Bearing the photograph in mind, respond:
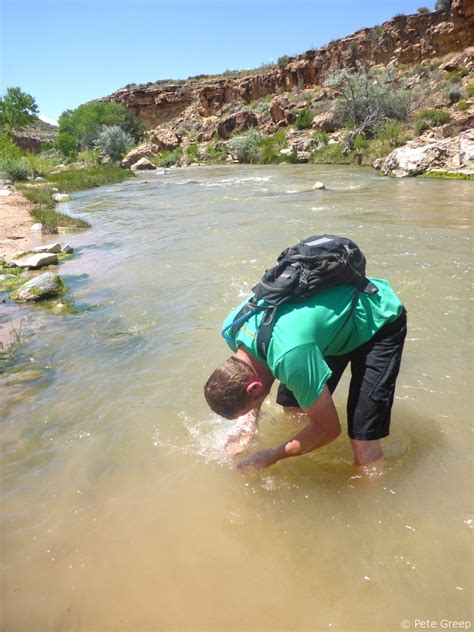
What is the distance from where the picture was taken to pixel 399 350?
2242mm

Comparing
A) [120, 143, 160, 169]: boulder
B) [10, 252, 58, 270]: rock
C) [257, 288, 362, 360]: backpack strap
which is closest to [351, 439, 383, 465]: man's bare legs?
[257, 288, 362, 360]: backpack strap

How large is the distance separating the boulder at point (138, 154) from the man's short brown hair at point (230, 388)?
123ft

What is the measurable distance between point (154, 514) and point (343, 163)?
23.5 meters

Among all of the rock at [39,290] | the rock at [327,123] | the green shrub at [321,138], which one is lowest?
the rock at [39,290]

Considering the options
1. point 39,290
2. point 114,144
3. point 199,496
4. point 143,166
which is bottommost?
point 199,496

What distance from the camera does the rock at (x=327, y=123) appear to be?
30389 millimetres

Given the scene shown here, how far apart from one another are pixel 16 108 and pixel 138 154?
1001 inches

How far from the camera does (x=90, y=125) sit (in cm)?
5150

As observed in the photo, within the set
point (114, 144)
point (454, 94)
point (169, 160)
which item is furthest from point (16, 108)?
point (454, 94)

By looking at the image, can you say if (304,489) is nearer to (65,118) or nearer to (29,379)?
(29,379)

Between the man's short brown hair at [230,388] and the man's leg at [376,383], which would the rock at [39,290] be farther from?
the man's leg at [376,383]

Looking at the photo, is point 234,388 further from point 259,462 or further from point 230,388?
point 259,462

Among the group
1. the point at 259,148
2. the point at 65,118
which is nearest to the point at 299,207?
the point at 259,148

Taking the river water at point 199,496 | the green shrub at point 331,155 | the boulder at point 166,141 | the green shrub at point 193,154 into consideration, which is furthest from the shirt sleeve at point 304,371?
the boulder at point 166,141
